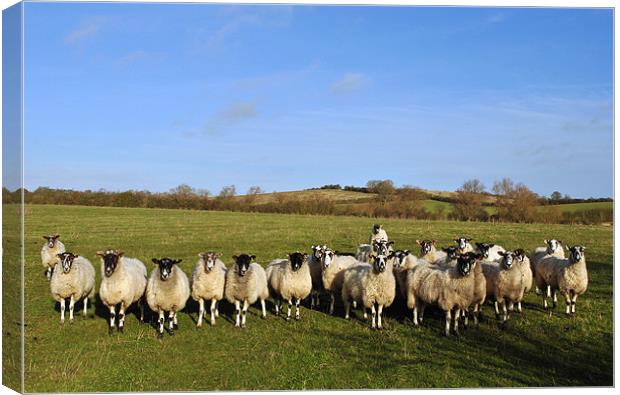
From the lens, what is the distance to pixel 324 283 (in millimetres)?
14422

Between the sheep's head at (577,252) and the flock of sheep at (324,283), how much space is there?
0.07ft

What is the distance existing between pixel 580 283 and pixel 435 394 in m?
7.24

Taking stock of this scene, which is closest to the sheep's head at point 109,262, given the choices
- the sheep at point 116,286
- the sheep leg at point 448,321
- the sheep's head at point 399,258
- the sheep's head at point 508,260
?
the sheep at point 116,286

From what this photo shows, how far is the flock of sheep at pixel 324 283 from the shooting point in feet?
39.1

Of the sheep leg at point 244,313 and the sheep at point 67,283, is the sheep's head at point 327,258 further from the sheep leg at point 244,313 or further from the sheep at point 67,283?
the sheep at point 67,283

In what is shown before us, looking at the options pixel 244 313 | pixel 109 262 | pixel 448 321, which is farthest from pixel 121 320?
pixel 448 321

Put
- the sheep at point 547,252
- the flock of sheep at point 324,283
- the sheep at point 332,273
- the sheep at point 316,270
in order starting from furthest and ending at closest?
the sheep at point 547,252 < the sheep at point 316,270 < the sheep at point 332,273 < the flock of sheep at point 324,283

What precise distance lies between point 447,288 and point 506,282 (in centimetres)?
190

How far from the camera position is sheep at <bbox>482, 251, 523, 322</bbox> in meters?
13.1

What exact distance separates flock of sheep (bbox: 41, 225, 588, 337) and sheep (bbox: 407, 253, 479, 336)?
0.8 inches

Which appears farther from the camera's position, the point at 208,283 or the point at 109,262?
the point at 208,283

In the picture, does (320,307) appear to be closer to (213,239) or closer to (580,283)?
(580,283)

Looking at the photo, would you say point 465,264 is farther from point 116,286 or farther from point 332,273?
point 116,286

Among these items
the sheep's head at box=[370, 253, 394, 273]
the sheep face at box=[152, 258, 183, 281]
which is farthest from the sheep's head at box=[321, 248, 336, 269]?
the sheep face at box=[152, 258, 183, 281]
